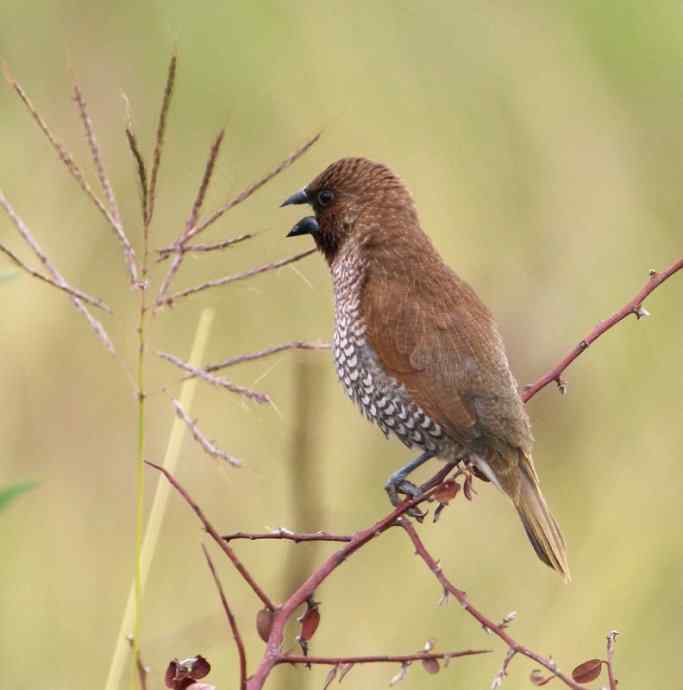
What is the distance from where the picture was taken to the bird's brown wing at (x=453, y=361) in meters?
3.68

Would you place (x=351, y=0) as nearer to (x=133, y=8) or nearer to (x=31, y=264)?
(x=133, y=8)

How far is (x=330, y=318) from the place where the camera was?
5.91 meters

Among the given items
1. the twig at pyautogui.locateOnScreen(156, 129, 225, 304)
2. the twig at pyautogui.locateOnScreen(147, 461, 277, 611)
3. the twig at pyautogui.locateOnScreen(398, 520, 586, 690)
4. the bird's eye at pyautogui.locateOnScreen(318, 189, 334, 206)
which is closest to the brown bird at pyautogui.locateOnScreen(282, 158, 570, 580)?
the bird's eye at pyautogui.locateOnScreen(318, 189, 334, 206)

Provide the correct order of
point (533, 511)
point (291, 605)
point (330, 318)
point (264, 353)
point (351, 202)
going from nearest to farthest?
1. point (291, 605)
2. point (264, 353)
3. point (533, 511)
4. point (351, 202)
5. point (330, 318)

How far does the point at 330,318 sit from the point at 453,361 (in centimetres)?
224

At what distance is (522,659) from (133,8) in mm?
3944

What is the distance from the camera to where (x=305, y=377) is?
2.88 meters

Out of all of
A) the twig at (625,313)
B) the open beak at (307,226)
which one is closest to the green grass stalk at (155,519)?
the twig at (625,313)

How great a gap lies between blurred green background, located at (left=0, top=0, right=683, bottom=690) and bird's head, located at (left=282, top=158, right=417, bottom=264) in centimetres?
28

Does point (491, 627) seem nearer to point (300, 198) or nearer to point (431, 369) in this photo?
point (431, 369)

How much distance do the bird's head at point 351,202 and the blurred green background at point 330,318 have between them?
0.28m

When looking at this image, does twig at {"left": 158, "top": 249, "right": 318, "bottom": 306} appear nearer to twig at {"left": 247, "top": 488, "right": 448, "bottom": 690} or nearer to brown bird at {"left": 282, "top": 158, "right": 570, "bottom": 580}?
twig at {"left": 247, "top": 488, "right": 448, "bottom": 690}

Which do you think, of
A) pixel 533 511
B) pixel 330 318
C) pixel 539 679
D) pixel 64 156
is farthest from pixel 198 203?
pixel 330 318

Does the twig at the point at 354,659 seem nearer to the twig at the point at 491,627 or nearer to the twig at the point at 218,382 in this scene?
the twig at the point at 491,627
